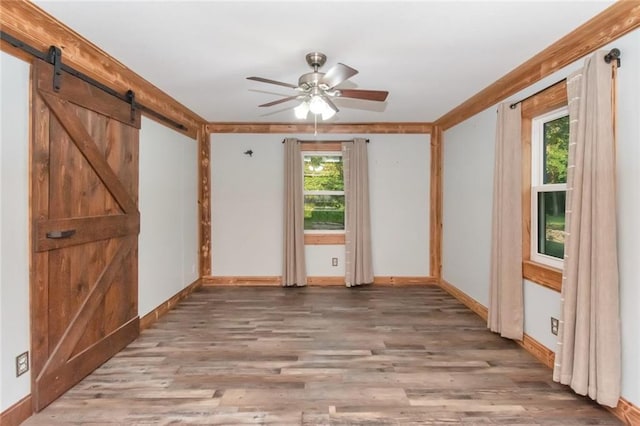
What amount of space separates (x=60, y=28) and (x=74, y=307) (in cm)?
197

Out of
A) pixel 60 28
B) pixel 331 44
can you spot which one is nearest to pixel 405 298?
pixel 331 44

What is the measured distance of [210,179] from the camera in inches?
199

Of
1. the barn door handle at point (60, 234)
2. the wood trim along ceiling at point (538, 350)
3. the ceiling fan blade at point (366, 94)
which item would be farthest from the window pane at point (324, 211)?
the barn door handle at point (60, 234)

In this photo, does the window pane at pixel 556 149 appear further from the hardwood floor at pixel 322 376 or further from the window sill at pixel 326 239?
the window sill at pixel 326 239

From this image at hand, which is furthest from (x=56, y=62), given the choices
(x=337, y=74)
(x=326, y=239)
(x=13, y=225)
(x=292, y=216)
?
(x=326, y=239)

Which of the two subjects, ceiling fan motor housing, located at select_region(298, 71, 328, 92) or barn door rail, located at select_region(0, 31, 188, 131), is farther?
ceiling fan motor housing, located at select_region(298, 71, 328, 92)

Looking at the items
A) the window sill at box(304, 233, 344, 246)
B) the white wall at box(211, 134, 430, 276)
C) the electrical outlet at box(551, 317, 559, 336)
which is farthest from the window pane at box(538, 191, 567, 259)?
the window sill at box(304, 233, 344, 246)

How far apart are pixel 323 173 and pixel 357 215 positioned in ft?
2.92

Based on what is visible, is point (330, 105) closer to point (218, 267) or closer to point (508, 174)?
point (508, 174)

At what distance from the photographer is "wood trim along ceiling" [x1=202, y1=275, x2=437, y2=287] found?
508 centimetres

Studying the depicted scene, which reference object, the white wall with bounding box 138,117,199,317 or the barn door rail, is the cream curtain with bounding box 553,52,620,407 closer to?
the barn door rail

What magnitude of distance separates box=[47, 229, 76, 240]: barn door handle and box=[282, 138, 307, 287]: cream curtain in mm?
2879

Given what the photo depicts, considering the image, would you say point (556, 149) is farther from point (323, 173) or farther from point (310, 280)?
point (310, 280)

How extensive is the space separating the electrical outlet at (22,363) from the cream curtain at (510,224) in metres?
3.71
